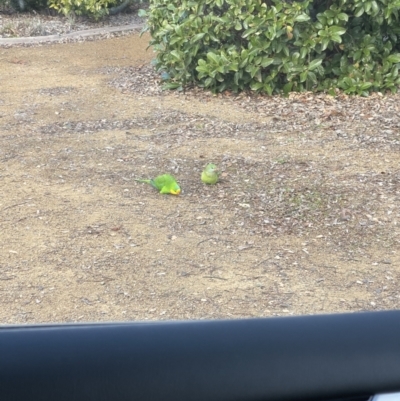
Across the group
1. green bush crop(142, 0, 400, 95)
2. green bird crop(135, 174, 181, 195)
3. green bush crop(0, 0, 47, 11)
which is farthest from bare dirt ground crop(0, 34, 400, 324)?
green bush crop(0, 0, 47, 11)

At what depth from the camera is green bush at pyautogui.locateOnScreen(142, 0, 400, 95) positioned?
24.3 ft

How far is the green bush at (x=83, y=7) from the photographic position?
12227 millimetres

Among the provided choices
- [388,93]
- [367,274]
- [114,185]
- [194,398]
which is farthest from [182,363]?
[388,93]

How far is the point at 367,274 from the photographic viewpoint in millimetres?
4316

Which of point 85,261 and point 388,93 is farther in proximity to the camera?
point 388,93

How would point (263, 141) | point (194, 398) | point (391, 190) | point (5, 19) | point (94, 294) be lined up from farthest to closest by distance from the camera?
point (5, 19) → point (263, 141) → point (391, 190) → point (94, 294) → point (194, 398)

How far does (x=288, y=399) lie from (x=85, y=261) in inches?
138

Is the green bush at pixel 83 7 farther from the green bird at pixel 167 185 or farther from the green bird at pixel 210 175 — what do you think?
the green bird at pixel 167 185

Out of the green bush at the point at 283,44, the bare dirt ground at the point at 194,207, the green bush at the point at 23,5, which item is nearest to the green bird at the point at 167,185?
the bare dirt ground at the point at 194,207

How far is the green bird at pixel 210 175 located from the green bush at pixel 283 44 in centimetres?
229

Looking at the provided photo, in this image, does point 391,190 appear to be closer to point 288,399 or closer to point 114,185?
point 114,185

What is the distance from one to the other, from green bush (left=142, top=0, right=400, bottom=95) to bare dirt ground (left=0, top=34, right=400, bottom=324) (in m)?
0.25

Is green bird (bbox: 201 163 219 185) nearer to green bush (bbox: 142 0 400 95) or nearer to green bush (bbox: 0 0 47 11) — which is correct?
green bush (bbox: 142 0 400 95)

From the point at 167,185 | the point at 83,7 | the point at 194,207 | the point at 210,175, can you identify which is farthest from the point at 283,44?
the point at 83,7
